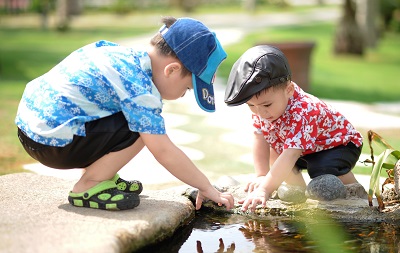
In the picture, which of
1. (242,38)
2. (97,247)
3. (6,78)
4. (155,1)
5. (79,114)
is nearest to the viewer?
(97,247)

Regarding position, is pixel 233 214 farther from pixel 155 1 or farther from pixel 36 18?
pixel 155 1

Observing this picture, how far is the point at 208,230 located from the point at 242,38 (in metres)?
14.5

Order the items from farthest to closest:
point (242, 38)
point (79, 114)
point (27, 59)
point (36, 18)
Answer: point (36, 18) → point (242, 38) → point (27, 59) → point (79, 114)

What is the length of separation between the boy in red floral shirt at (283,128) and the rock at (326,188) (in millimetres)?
133

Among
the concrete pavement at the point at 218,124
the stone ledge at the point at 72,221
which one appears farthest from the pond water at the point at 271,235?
the concrete pavement at the point at 218,124

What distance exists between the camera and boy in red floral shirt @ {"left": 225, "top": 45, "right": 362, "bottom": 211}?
3235mm

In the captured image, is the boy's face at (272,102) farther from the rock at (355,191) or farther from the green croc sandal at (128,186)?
the green croc sandal at (128,186)

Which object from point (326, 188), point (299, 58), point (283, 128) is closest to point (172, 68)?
point (283, 128)

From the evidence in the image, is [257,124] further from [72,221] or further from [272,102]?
[72,221]

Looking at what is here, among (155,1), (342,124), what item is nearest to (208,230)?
(342,124)

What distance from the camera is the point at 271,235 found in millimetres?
3035

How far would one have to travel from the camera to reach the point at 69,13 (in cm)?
2580

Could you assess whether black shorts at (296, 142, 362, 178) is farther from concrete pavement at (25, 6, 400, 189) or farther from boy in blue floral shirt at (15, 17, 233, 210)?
concrete pavement at (25, 6, 400, 189)

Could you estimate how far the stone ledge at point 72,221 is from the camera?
2.41m
